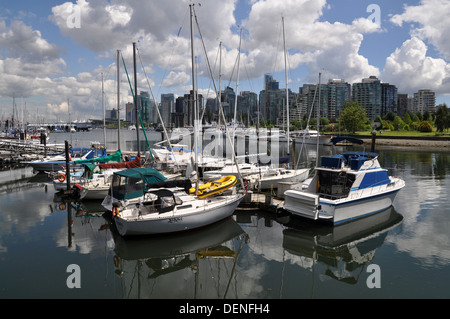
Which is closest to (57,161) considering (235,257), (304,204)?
(235,257)

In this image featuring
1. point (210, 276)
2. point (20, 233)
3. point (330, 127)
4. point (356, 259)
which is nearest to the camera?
point (210, 276)

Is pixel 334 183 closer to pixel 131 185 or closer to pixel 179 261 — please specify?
pixel 179 261

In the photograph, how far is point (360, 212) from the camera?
17.6 meters

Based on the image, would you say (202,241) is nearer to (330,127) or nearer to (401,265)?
(401,265)

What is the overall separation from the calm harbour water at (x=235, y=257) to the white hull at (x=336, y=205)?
0.71m

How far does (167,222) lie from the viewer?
14.7 meters

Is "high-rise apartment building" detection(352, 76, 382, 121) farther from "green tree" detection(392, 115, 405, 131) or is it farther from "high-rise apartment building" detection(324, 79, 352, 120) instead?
"green tree" detection(392, 115, 405, 131)

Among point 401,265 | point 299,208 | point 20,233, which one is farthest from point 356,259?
point 20,233

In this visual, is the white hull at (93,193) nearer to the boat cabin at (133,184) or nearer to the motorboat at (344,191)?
the boat cabin at (133,184)

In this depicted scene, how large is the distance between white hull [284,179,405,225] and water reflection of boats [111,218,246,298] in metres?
3.60

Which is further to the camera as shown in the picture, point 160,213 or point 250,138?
point 250,138

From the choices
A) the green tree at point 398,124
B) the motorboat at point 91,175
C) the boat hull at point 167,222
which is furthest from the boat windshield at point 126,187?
the green tree at point 398,124
